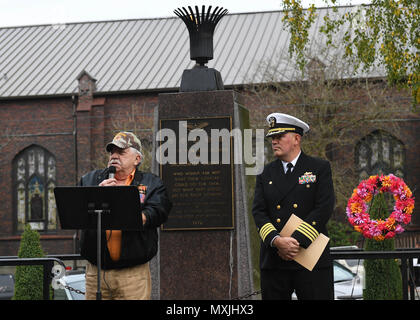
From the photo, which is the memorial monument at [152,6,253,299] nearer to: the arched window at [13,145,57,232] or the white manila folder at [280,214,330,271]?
the white manila folder at [280,214,330,271]

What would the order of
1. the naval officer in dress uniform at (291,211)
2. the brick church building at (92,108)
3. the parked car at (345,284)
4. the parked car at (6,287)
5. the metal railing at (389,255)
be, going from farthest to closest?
the brick church building at (92,108) < the parked car at (6,287) < the parked car at (345,284) < the metal railing at (389,255) < the naval officer in dress uniform at (291,211)

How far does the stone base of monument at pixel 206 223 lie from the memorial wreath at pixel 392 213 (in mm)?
1448

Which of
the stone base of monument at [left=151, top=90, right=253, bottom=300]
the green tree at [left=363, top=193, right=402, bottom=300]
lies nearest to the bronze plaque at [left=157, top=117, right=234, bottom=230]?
the stone base of monument at [left=151, top=90, right=253, bottom=300]

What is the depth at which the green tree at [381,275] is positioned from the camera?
12.2 m

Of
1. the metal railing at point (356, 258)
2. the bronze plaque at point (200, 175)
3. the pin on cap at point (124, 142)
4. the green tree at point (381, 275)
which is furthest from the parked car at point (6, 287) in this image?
the pin on cap at point (124, 142)

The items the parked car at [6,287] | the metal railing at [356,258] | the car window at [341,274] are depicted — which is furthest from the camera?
the parked car at [6,287]

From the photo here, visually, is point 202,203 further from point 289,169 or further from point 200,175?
point 289,169

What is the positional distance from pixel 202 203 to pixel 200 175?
30cm

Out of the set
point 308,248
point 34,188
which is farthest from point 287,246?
point 34,188

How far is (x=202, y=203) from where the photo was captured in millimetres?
7887

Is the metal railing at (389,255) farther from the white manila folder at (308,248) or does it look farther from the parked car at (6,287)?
the parked car at (6,287)

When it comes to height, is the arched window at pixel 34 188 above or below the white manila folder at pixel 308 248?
above

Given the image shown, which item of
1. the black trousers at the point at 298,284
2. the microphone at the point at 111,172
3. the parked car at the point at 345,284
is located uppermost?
the microphone at the point at 111,172

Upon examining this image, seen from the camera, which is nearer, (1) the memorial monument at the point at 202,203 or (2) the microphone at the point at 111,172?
(2) the microphone at the point at 111,172
